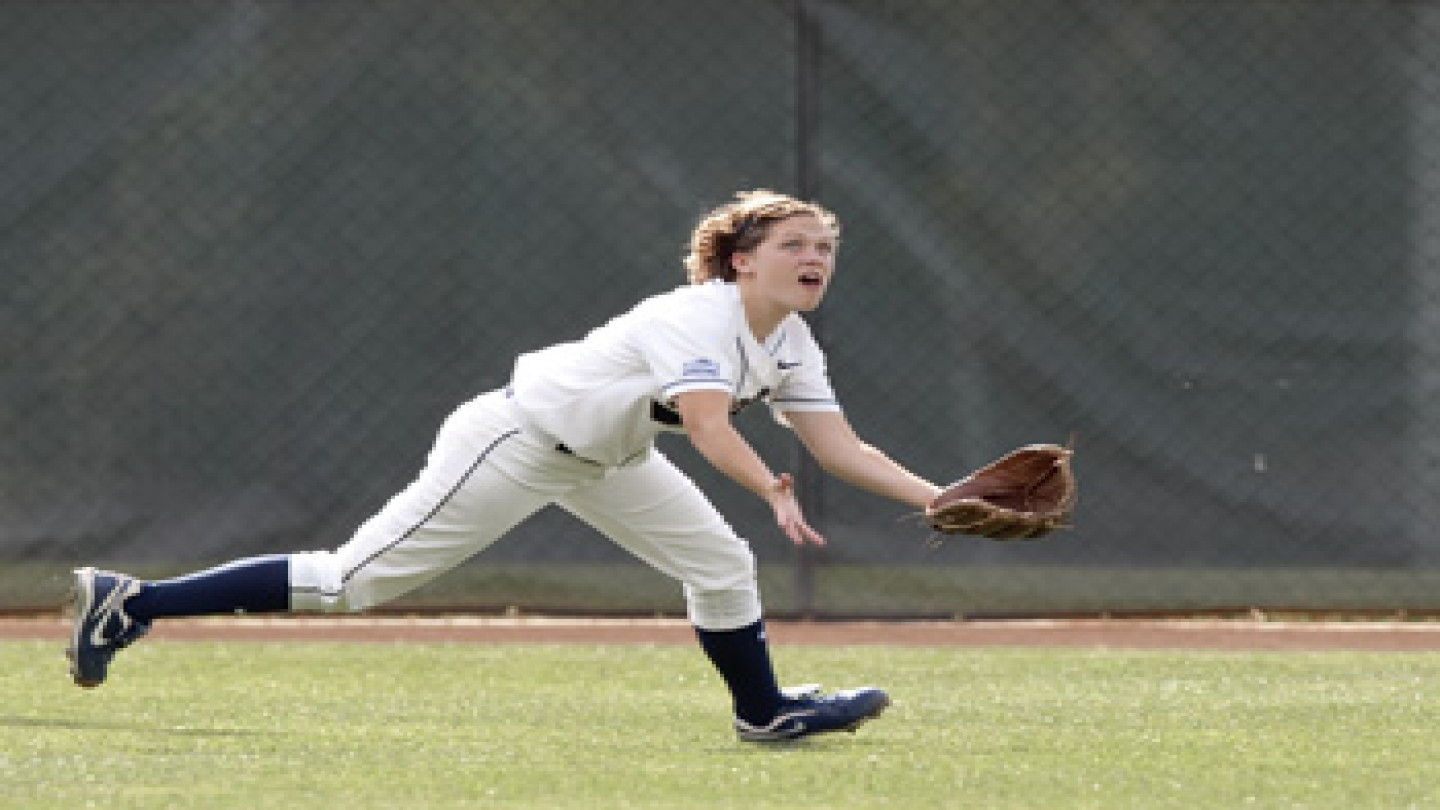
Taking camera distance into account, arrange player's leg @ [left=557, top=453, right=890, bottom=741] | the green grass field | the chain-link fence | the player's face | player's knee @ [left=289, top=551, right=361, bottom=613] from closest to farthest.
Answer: the green grass field < the player's face < player's leg @ [left=557, top=453, right=890, bottom=741] < player's knee @ [left=289, top=551, right=361, bottom=613] < the chain-link fence

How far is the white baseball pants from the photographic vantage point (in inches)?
279

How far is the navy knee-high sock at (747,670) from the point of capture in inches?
277

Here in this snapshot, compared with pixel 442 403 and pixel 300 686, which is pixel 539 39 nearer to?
pixel 442 403

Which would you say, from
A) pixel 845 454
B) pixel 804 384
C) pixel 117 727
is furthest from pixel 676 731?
pixel 117 727

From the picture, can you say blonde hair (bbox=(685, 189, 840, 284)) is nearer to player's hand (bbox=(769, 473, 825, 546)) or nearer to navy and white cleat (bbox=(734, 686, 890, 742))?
player's hand (bbox=(769, 473, 825, 546))

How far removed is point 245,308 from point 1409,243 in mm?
4570

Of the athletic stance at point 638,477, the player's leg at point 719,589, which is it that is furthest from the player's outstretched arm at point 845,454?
the player's leg at point 719,589

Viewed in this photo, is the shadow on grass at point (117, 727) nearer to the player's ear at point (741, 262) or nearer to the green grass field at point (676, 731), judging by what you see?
the green grass field at point (676, 731)

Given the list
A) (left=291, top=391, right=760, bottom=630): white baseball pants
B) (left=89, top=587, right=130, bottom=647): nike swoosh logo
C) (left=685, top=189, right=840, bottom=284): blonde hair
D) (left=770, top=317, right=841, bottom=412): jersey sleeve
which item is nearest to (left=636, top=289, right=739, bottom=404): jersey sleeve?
(left=685, top=189, right=840, bottom=284): blonde hair

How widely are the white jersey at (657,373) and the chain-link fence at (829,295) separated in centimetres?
381

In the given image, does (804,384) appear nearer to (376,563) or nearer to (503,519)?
(503,519)

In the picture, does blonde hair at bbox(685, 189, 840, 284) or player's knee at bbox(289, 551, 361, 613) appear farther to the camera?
player's knee at bbox(289, 551, 361, 613)

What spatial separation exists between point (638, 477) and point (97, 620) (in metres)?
1.45

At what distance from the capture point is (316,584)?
720 cm
